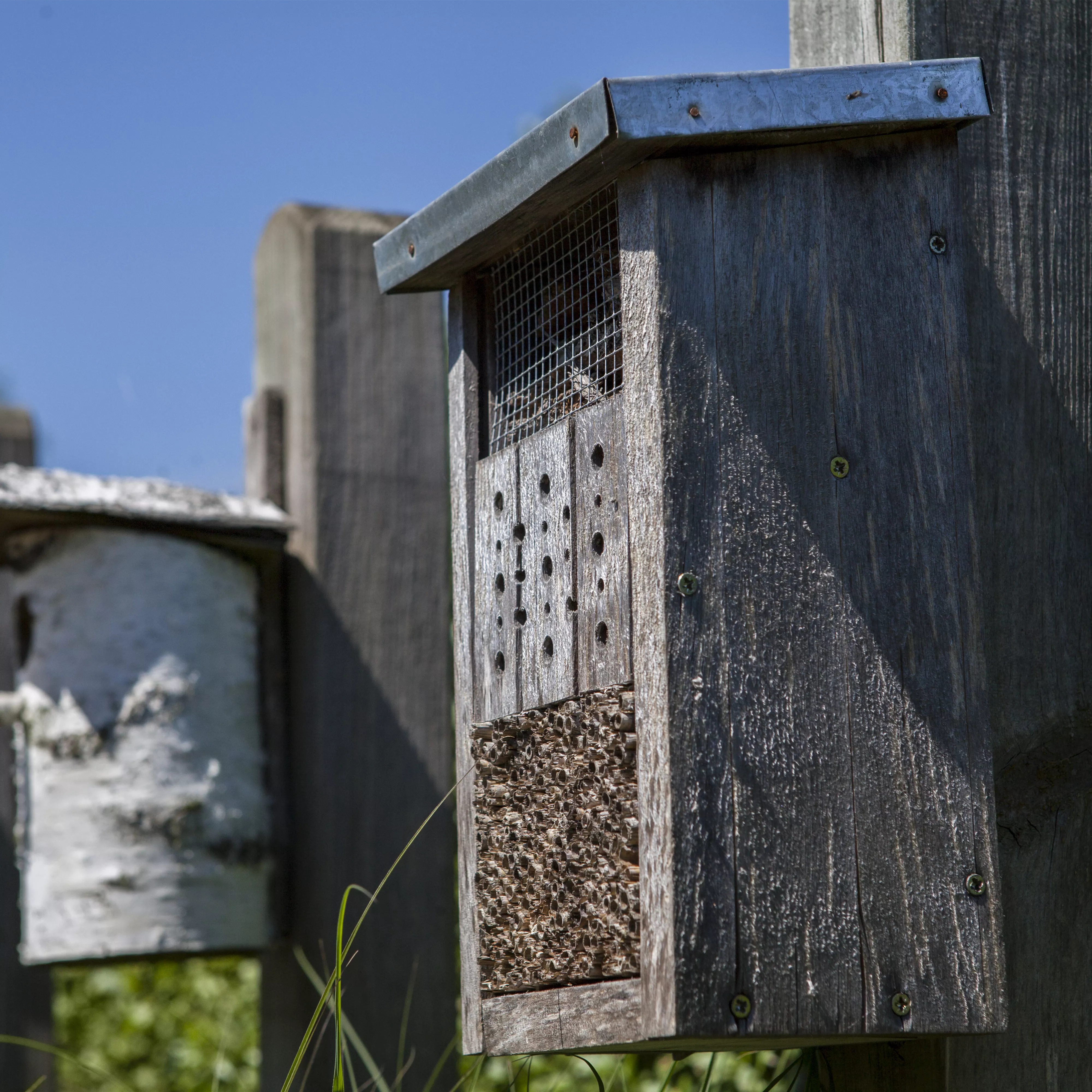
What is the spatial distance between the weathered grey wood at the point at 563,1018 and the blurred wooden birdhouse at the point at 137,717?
1.21 m

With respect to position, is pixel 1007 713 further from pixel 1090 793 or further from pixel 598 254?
pixel 598 254

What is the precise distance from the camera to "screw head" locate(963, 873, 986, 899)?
1569mm

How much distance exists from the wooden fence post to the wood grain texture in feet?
6.41

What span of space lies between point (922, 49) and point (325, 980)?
2.10m

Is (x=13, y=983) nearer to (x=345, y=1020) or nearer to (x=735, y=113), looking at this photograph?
(x=345, y=1020)

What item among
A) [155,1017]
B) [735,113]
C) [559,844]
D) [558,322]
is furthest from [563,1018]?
[155,1017]

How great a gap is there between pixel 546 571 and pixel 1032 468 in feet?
2.22

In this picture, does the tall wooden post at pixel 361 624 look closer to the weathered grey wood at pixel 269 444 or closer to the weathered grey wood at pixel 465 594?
the weathered grey wood at pixel 269 444

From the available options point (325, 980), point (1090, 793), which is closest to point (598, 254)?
point (1090, 793)

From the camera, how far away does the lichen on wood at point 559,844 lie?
63.6 inches

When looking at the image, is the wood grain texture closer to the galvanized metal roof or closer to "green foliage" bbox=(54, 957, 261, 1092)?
the galvanized metal roof

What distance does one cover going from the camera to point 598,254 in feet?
6.10

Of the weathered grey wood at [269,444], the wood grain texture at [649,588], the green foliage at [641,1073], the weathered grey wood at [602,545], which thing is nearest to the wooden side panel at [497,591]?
the weathered grey wood at [602,545]

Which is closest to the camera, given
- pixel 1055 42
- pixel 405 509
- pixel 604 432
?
pixel 604 432
